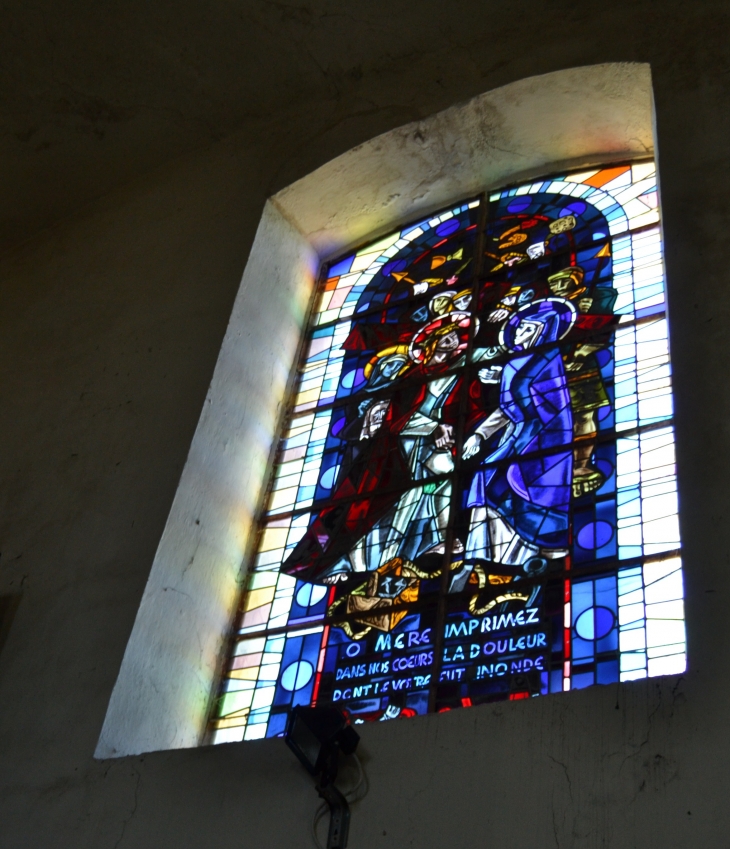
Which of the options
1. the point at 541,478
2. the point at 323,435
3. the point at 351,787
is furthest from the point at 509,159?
the point at 351,787

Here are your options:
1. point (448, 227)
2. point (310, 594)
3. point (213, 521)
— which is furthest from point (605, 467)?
point (448, 227)

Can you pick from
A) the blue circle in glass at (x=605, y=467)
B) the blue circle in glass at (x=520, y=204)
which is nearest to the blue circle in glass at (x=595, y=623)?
the blue circle in glass at (x=605, y=467)

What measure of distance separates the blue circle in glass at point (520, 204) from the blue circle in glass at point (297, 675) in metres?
2.17

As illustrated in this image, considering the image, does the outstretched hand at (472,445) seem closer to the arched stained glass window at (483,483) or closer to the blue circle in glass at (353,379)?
the arched stained glass window at (483,483)

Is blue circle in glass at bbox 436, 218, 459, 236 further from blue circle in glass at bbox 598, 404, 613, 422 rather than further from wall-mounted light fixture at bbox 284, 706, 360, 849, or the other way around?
wall-mounted light fixture at bbox 284, 706, 360, 849

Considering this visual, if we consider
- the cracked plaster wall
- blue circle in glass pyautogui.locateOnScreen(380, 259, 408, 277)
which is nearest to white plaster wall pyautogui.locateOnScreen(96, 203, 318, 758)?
the cracked plaster wall

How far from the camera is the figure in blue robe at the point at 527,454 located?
11.4ft

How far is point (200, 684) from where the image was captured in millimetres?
3684

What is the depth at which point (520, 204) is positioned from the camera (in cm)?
480

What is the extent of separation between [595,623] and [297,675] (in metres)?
0.95

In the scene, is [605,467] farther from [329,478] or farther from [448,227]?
[448,227]

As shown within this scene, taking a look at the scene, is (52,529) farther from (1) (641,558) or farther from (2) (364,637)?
(1) (641,558)

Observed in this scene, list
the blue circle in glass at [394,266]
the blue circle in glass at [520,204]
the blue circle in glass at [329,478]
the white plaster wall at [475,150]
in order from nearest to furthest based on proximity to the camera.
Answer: the blue circle in glass at [329,478] < the white plaster wall at [475,150] < the blue circle in glass at [520,204] < the blue circle in glass at [394,266]

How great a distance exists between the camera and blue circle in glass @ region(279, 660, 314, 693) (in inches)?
139
